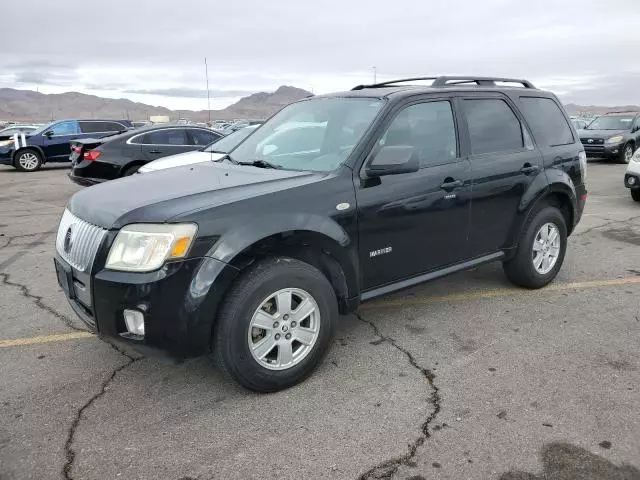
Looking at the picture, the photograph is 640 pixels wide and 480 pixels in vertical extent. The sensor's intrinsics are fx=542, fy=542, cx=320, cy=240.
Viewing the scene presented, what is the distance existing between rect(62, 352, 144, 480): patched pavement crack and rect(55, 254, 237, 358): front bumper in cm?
49

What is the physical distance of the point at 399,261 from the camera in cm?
378

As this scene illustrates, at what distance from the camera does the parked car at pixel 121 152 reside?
1040 cm

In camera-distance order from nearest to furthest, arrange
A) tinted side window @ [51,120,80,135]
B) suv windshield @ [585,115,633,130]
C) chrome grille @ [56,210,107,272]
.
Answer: chrome grille @ [56,210,107,272] < tinted side window @ [51,120,80,135] < suv windshield @ [585,115,633,130]

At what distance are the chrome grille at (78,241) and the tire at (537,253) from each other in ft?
11.2

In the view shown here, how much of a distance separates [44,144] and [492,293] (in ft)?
56.6

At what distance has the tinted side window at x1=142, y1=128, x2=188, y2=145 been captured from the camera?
11109 millimetres

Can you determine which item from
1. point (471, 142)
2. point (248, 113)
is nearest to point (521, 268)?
point (471, 142)

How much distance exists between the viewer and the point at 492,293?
495 cm

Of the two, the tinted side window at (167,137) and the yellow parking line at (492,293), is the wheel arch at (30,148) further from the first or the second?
the yellow parking line at (492,293)

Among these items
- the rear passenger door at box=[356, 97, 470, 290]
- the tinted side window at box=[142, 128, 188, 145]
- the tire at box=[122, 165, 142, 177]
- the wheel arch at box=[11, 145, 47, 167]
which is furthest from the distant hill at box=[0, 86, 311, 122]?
the rear passenger door at box=[356, 97, 470, 290]

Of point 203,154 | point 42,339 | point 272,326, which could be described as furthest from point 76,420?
point 203,154

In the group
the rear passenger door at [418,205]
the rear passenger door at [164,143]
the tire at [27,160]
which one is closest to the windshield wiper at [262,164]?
the rear passenger door at [418,205]

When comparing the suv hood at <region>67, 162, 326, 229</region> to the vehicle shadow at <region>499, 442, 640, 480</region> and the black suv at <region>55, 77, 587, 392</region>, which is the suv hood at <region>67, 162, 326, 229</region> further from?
the vehicle shadow at <region>499, 442, 640, 480</region>

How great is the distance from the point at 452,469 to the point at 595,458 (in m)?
0.70
